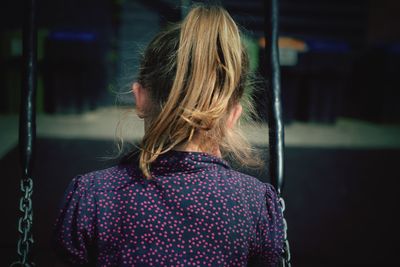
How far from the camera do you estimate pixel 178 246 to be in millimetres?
971

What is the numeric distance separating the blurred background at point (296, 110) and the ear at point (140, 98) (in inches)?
7.7

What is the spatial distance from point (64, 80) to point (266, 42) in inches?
196

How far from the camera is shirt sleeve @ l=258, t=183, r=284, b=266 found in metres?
1.06

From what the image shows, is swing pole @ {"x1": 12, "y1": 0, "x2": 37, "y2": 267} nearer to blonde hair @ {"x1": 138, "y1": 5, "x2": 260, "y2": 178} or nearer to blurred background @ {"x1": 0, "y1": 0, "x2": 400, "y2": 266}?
blurred background @ {"x1": 0, "y1": 0, "x2": 400, "y2": 266}

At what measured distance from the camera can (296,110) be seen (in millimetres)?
6367

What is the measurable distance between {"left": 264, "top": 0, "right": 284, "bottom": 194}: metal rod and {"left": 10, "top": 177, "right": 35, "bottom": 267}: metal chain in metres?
0.67

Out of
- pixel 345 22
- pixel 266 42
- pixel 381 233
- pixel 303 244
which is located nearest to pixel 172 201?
pixel 266 42

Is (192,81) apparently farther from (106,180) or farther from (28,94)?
(28,94)

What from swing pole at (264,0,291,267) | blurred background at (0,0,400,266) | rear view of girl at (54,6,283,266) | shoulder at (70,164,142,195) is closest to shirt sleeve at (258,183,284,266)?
rear view of girl at (54,6,283,266)

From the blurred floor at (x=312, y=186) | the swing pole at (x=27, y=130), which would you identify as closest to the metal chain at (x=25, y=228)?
the swing pole at (x=27, y=130)

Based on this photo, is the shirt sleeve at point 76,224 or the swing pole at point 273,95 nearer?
the shirt sleeve at point 76,224

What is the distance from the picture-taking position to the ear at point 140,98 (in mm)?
1087

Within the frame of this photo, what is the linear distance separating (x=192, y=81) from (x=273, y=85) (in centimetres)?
40

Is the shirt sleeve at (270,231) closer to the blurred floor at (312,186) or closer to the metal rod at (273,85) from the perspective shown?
the metal rod at (273,85)
